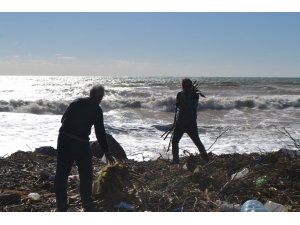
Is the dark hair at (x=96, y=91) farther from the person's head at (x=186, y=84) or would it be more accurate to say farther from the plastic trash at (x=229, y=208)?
the person's head at (x=186, y=84)

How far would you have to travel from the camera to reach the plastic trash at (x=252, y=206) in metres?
4.30

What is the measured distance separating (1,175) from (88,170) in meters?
2.40

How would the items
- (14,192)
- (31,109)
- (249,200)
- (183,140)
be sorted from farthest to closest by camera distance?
1. (31,109)
2. (183,140)
3. (14,192)
4. (249,200)

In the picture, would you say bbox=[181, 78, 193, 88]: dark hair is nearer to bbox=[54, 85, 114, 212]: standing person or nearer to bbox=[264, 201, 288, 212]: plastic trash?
bbox=[54, 85, 114, 212]: standing person

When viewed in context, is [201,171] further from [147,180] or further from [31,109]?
[31,109]

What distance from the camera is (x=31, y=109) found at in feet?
87.9

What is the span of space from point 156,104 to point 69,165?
24835 millimetres

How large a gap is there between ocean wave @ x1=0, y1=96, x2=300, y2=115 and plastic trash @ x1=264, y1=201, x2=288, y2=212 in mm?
22768

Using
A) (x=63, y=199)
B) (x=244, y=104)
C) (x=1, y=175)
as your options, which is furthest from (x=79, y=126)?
(x=244, y=104)

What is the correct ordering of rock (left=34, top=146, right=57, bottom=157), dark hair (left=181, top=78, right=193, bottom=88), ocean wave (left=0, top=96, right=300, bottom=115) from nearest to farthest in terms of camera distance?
dark hair (left=181, top=78, right=193, bottom=88), rock (left=34, top=146, right=57, bottom=157), ocean wave (left=0, top=96, right=300, bottom=115)

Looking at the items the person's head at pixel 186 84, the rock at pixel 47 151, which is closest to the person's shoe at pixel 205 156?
the person's head at pixel 186 84

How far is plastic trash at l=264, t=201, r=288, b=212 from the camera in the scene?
4.29 meters

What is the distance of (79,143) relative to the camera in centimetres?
484

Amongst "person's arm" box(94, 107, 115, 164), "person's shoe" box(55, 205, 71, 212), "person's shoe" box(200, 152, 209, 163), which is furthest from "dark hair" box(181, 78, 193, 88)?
"person's shoe" box(55, 205, 71, 212)
